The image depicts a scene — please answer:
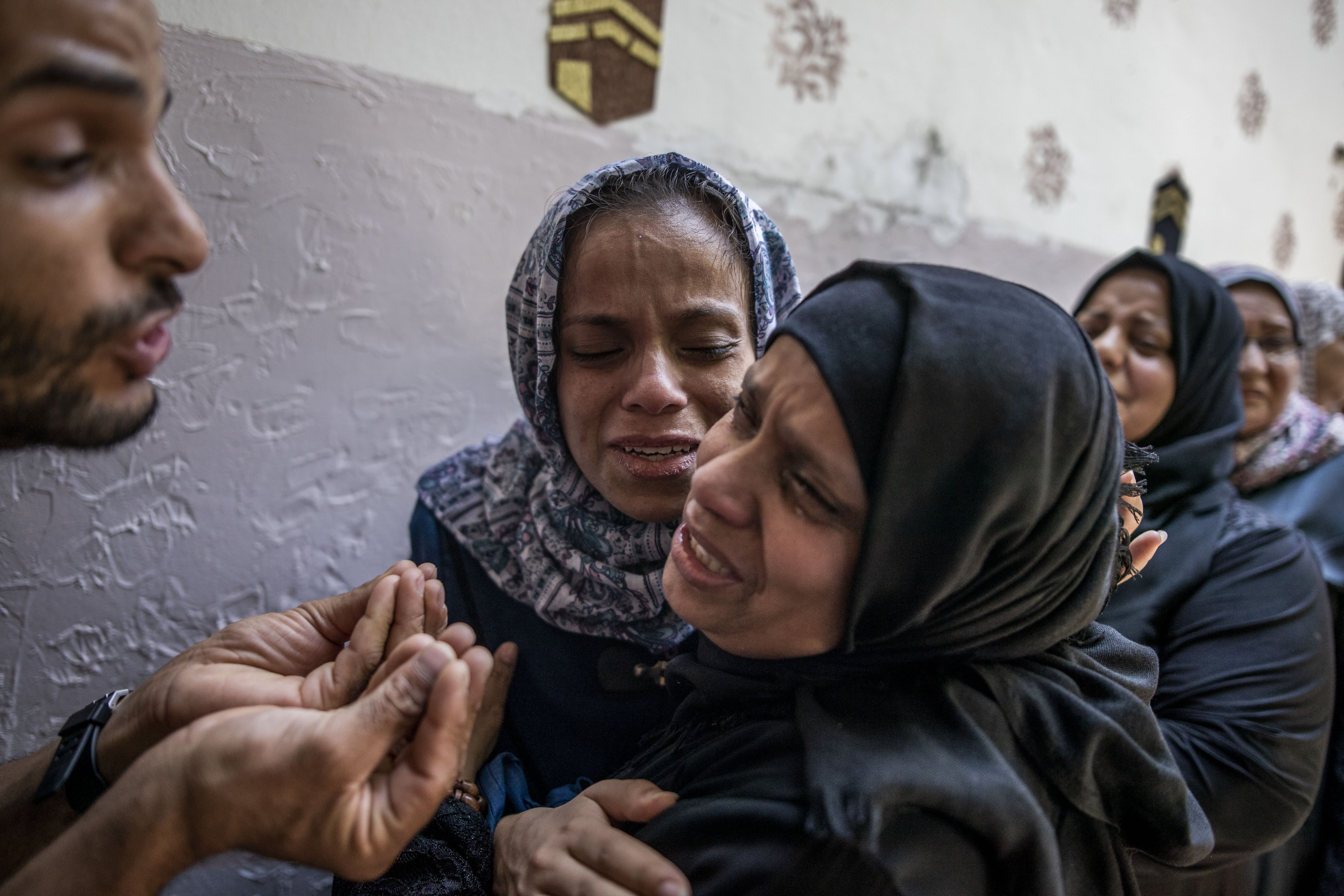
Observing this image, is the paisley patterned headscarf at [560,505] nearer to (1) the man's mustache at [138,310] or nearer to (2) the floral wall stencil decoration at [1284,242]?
(1) the man's mustache at [138,310]

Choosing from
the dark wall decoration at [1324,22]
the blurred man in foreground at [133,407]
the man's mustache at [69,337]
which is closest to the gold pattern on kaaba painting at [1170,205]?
the dark wall decoration at [1324,22]

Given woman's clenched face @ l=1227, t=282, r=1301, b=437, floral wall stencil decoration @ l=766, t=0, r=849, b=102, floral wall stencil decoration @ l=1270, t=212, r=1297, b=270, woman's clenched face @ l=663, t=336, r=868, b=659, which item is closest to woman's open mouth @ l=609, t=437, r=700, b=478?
woman's clenched face @ l=663, t=336, r=868, b=659

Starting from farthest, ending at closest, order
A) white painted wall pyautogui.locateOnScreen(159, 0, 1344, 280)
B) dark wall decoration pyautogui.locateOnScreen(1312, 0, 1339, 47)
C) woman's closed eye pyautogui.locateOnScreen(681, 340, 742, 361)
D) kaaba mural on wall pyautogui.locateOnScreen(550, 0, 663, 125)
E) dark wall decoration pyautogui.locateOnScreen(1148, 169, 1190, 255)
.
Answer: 1. dark wall decoration pyautogui.locateOnScreen(1312, 0, 1339, 47)
2. dark wall decoration pyautogui.locateOnScreen(1148, 169, 1190, 255)
3. kaaba mural on wall pyautogui.locateOnScreen(550, 0, 663, 125)
4. white painted wall pyautogui.locateOnScreen(159, 0, 1344, 280)
5. woman's closed eye pyautogui.locateOnScreen(681, 340, 742, 361)

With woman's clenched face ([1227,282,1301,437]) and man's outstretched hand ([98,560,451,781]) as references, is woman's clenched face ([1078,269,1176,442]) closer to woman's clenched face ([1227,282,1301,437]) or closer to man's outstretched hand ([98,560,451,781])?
woman's clenched face ([1227,282,1301,437])

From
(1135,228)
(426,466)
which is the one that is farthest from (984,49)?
(426,466)

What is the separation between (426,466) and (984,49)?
2.42 meters

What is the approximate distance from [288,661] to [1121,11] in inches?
151

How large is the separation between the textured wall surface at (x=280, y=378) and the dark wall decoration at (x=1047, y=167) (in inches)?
74.5

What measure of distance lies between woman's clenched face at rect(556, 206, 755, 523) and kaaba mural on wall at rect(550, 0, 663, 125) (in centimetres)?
67

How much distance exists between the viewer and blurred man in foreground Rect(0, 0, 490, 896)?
0.70m

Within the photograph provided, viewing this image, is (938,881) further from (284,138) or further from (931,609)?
(284,138)

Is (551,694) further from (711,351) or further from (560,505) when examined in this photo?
(711,351)

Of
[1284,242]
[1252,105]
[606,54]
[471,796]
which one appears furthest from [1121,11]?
[471,796]

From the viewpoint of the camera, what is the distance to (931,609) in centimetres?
87
